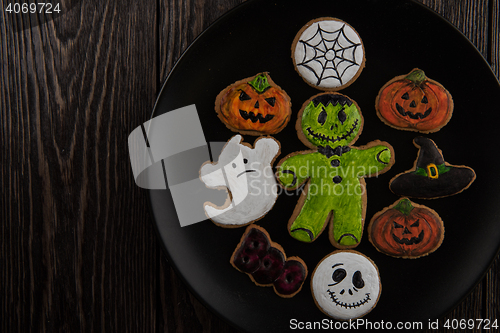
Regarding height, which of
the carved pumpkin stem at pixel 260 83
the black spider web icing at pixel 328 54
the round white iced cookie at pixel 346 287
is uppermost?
the black spider web icing at pixel 328 54

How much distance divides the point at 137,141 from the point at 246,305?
2.08 feet

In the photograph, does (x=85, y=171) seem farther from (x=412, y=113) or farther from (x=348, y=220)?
(x=412, y=113)

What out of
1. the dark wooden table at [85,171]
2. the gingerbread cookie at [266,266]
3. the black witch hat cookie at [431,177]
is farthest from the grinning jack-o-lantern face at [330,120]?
the dark wooden table at [85,171]

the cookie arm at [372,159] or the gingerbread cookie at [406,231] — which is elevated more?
the cookie arm at [372,159]

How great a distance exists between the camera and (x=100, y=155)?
98 centimetres

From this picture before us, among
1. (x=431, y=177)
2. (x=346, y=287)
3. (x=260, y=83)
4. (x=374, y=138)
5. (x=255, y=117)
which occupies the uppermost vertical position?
(x=260, y=83)

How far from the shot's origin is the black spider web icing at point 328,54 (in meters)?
0.92

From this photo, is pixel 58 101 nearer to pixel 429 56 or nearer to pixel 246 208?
pixel 246 208

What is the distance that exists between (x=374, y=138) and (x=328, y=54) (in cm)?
30

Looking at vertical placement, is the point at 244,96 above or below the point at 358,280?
above

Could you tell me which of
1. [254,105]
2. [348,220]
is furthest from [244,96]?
[348,220]

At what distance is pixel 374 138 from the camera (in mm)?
947

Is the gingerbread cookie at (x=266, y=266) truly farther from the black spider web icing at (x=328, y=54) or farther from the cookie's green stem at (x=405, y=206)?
the black spider web icing at (x=328, y=54)

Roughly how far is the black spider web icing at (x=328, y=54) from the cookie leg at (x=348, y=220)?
389mm
